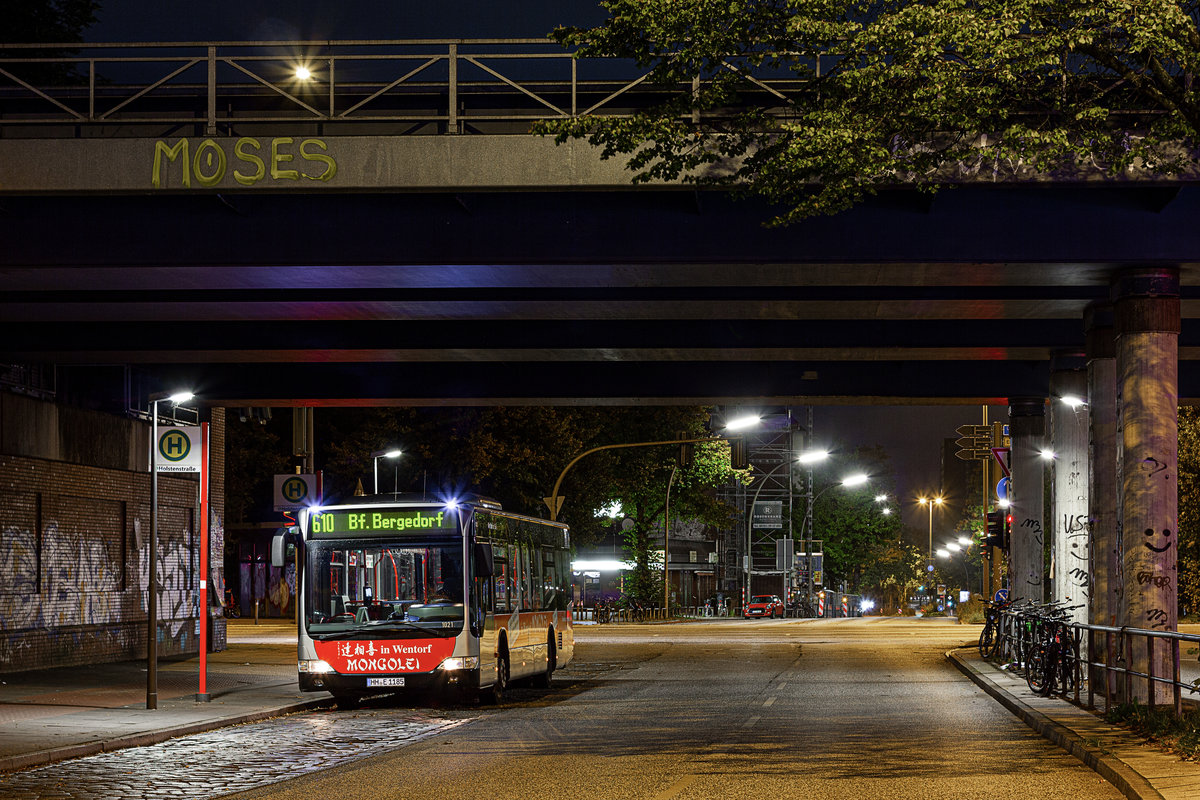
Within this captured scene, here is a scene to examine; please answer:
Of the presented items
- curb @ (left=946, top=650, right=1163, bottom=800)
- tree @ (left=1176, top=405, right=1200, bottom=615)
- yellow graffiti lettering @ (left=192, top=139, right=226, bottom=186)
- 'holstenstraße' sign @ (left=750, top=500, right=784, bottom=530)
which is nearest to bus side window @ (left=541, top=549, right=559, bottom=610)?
curb @ (left=946, top=650, right=1163, bottom=800)

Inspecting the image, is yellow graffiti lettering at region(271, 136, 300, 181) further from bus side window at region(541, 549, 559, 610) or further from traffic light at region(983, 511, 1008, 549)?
traffic light at region(983, 511, 1008, 549)

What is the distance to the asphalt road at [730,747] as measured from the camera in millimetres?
12766

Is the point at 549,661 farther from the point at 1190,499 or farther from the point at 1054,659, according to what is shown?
the point at 1190,499

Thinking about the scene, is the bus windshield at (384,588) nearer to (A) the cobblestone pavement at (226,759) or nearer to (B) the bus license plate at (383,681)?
(B) the bus license plate at (383,681)

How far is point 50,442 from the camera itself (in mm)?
28094

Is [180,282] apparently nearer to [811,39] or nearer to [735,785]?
[811,39]

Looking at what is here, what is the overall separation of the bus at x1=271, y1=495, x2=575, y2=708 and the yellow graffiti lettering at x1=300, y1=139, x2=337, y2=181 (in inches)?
204

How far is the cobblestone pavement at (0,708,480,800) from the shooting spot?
13031 millimetres

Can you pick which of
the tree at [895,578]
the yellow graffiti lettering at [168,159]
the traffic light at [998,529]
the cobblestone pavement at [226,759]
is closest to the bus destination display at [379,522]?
the cobblestone pavement at [226,759]

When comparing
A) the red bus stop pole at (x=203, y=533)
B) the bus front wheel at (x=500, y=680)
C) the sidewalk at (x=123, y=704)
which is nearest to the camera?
the sidewalk at (x=123, y=704)

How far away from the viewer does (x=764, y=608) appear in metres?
83.9

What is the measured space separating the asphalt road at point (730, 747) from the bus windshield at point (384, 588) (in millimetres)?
1271

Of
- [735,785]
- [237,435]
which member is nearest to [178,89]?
[735,785]

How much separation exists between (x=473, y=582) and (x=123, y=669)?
9934 mm
